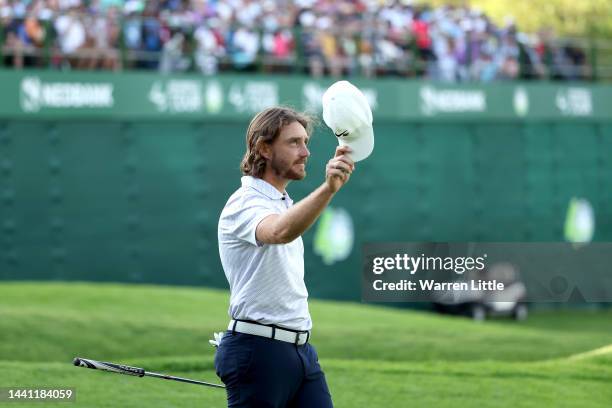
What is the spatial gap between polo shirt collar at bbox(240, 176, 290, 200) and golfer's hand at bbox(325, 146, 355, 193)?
21.6 inches

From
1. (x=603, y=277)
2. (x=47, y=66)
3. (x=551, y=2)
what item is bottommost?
(x=603, y=277)

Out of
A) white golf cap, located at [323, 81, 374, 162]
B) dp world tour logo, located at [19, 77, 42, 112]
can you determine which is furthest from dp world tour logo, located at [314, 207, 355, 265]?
white golf cap, located at [323, 81, 374, 162]

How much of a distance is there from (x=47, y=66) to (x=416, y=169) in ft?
25.2

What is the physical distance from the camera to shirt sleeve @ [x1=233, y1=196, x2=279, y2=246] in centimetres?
563

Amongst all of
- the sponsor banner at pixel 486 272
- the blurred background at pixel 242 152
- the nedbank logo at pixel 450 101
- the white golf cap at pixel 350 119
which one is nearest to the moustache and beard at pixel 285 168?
the white golf cap at pixel 350 119

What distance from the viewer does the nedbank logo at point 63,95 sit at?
20531mm

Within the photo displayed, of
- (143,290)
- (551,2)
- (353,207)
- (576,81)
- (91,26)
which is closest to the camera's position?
(143,290)

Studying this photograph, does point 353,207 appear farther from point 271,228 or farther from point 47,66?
point 271,228

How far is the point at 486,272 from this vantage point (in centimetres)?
778

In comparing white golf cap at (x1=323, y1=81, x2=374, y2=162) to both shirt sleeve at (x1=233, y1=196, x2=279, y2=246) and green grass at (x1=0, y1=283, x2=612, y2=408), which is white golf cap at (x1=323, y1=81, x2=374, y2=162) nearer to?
shirt sleeve at (x1=233, y1=196, x2=279, y2=246)

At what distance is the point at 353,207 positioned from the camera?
2409 cm

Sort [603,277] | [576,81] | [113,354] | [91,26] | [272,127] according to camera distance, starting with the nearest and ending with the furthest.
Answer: [272,127], [603,277], [113,354], [91,26], [576,81]

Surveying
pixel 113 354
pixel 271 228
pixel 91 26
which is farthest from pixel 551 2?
pixel 271 228

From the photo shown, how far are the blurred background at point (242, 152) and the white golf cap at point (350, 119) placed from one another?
29.3ft
